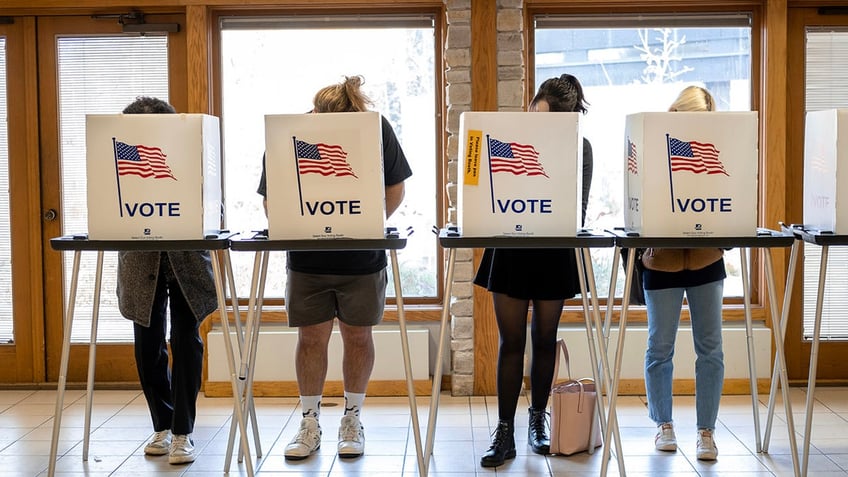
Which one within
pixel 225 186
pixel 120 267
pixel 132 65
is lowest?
pixel 120 267

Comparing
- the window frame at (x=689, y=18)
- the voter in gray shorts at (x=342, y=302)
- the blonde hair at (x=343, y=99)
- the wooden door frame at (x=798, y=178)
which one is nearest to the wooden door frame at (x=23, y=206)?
the voter in gray shorts at (x=342, y=302)

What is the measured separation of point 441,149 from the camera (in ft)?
15.1

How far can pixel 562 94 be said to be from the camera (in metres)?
3.31

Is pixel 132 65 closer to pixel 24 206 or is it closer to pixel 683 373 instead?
pixel 24 206

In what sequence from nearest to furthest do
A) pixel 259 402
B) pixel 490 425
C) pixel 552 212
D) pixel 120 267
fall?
pixel 552 212 → pixel 120 267 → pixel 490 425 → pixel 259 402

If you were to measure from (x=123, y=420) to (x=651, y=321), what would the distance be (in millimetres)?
2274

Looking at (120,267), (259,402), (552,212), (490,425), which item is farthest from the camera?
(259,402)

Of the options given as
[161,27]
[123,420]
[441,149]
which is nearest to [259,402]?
[123,420]

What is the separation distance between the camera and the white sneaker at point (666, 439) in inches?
138

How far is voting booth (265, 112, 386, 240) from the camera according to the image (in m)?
2.89

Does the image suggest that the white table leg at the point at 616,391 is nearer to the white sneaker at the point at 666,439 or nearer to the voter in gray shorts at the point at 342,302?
the white sneaker at the point at 666,439

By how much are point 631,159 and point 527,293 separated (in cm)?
61

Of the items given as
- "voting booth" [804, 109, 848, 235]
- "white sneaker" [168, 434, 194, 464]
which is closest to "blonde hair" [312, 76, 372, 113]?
"white sneaker" [168, 434, 194, 464]

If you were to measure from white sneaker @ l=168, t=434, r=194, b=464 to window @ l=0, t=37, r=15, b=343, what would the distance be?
172cm
